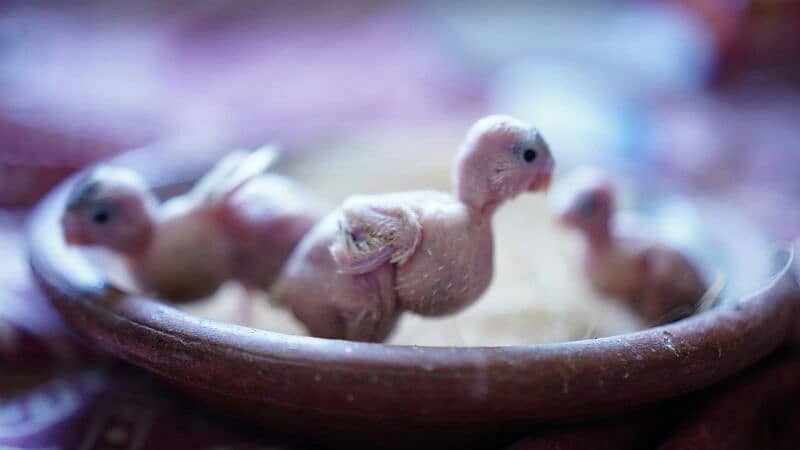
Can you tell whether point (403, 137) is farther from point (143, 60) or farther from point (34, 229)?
point (143, 60)

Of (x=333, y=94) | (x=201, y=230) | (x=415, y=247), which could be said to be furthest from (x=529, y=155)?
(x=333, y=94)

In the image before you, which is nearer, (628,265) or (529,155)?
(529,155)

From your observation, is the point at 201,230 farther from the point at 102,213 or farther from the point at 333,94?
the point at 333,94

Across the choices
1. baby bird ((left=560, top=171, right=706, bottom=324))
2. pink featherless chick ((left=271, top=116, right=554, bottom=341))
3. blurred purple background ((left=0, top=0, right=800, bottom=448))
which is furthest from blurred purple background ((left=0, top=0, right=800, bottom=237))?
pink featherless chick ((left=271, top=116, right=554, bottom=341))

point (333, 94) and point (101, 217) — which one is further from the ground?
point (101, 217)

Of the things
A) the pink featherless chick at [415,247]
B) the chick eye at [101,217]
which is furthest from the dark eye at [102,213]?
the pink featherless chick at [415,247]

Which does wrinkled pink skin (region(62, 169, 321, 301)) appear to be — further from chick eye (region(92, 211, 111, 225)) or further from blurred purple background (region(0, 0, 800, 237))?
blurred purple background (region(0, 0, 800, 237))

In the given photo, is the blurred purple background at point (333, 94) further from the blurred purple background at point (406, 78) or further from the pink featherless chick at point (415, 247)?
the pink featherless chick at point (415, 247)
